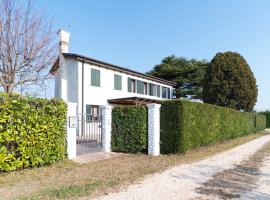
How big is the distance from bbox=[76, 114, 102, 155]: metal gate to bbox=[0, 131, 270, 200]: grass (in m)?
2.83

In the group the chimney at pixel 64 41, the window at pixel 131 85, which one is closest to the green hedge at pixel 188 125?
the window at pixel 131 85

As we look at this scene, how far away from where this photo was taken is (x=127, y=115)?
12.6 m

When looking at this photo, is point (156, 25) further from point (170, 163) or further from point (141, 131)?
point (170, 163)

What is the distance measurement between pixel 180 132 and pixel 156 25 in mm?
10561

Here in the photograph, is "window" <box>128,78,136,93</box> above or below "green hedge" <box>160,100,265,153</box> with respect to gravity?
above

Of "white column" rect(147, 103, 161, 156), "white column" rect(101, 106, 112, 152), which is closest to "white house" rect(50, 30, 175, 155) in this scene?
"white column" rect(101, 106, 112, 152)

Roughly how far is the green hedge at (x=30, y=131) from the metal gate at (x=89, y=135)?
9.32 ft

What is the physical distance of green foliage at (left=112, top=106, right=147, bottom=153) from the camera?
12.2 metres

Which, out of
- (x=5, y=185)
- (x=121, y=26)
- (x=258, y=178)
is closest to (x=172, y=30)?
(x=121, y=26)

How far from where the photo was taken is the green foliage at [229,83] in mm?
31188

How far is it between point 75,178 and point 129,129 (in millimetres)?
5407

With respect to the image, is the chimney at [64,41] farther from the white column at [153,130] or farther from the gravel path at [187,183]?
the gravel path at [187,183]

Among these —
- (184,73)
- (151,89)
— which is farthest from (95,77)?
(184,73)

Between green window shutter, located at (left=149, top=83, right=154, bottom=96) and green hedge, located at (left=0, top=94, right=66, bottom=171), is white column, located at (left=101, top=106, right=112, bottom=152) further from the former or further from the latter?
green window shutter, located at (left=149, top=83, right=154, bottom=96)
